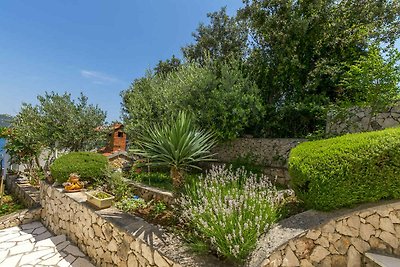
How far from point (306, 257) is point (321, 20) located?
7804 millimetres

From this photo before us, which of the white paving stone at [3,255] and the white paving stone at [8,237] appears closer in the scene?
the white paving stone at [3,255]

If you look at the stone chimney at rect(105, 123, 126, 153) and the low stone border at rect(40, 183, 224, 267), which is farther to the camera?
the stone chimney at rect(105, 123, 126, 153)

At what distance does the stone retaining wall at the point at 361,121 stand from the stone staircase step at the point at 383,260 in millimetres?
3815

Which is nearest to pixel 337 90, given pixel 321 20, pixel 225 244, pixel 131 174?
pixel 321 20

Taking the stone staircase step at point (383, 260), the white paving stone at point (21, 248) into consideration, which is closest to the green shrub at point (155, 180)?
the white paving stone at point (21, 248)

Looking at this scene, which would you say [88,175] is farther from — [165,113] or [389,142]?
[389,142]

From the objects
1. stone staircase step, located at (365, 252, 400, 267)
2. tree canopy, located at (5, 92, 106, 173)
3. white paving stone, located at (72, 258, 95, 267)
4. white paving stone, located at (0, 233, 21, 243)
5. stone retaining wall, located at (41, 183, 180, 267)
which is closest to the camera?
stone staircase step, located at (365, 252, 400, 267)

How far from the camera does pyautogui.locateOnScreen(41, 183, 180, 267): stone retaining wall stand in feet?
10.3

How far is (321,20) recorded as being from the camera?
24.3 feet

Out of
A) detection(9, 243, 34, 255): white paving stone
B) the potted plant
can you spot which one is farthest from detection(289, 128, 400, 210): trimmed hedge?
detection(9, 243, 34, 255): white paving stone

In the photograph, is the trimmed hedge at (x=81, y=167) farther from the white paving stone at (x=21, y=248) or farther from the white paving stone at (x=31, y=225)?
the white paving stone at (x=21, y=248)

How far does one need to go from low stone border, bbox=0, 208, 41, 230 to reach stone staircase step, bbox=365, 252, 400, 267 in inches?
326

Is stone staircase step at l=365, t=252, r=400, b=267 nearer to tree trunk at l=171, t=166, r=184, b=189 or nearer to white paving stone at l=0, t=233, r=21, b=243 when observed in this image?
tree trunk at l=171, t=166, r=184, b=189

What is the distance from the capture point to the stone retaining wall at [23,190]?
23.6 feet
